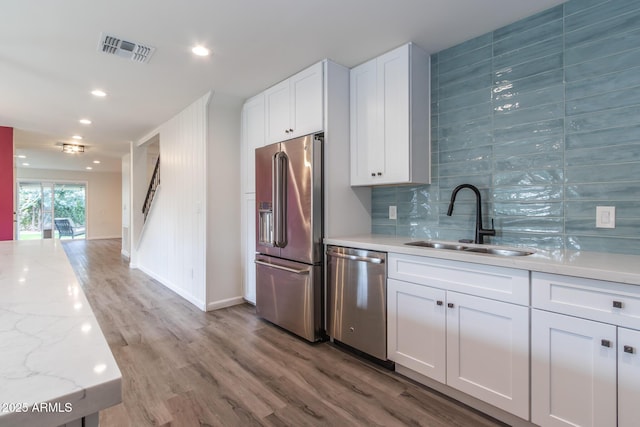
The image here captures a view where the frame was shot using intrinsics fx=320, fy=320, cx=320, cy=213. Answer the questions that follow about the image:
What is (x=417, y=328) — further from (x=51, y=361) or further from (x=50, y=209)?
(x=50, y=209)

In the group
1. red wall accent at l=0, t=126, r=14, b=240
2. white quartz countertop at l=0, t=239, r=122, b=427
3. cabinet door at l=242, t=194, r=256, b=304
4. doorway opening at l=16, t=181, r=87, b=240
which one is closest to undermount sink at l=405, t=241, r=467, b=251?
cabinet door at l=242, t=194, r=256, b=304

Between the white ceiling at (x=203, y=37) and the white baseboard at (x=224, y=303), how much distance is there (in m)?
2.36

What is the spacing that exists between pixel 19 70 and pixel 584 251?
15.4 ft

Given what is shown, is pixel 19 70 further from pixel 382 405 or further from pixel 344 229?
pixel 382 405

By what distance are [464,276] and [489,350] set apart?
41 centimetres

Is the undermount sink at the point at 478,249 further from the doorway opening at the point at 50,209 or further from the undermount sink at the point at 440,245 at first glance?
the doorway opening at the point at 50,209

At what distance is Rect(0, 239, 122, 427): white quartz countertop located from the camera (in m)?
0.46

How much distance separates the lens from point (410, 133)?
2.46m

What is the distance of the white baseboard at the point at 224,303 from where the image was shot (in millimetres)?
3611

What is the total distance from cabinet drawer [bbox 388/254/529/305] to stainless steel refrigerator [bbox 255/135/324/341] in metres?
0.78

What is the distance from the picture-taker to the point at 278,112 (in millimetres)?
3229

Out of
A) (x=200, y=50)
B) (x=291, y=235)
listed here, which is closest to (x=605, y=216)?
(x=291, y=235)

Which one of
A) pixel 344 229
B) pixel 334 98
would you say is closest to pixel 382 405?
pixel 344 229

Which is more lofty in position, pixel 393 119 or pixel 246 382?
pixel 393 119
